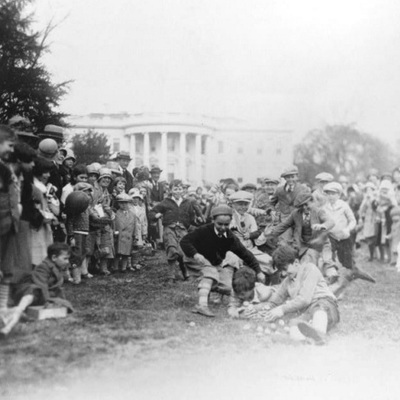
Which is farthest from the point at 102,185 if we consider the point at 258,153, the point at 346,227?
the point at 258,153

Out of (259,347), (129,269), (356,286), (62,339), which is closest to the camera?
(62,339)

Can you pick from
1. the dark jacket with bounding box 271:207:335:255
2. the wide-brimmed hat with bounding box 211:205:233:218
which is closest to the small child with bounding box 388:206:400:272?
the dark jacket with bounding box 271:207:335:255

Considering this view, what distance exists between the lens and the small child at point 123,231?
30.3 feet

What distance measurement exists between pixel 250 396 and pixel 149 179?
756 centimetres

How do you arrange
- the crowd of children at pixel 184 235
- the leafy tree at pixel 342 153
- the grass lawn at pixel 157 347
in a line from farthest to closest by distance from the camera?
the leafy tree at pixel 342 153 < the crowd of children at pixel 184 235 < the grass lawn at pixel 157 347

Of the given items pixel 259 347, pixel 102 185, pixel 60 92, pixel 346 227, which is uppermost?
pixel 60 92

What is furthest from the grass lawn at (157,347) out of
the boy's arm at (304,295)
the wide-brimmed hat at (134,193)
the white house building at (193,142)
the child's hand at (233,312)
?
the white house building at (193,142)

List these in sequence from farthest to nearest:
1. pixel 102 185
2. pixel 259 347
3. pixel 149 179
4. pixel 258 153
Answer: pixel 258 153 < pixel 149 179 < pixel 102 185 < pixel 259 347

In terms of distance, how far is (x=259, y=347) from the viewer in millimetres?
5281

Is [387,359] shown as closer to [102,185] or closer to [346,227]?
[346,227]

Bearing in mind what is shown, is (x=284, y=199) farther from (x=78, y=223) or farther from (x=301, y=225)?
(x=78, y=223)

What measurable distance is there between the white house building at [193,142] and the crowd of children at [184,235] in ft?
12.6

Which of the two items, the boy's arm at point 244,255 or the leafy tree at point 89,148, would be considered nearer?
the boy's arm at point 244,255

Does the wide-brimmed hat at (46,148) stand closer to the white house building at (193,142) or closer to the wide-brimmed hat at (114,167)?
the wide-brimmed hat at (114,167)
